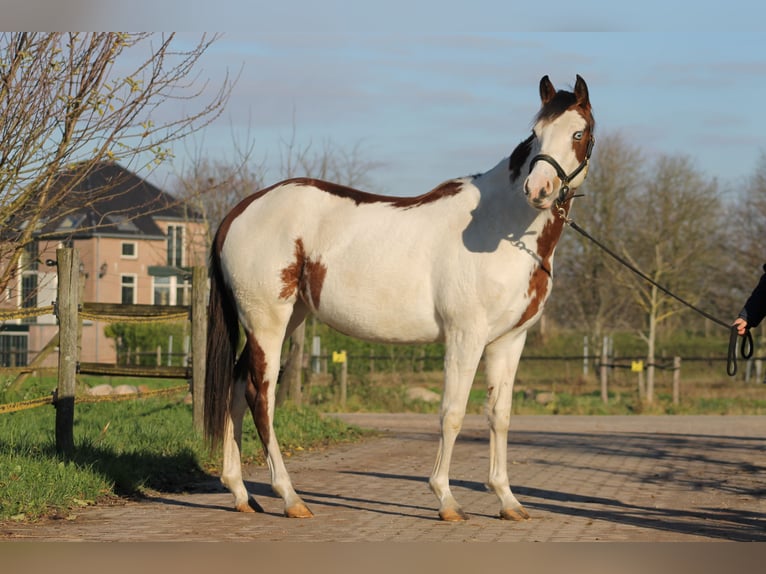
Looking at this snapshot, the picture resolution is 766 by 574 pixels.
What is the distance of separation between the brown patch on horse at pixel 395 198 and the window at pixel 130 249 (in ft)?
176

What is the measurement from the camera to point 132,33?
843 centimetres

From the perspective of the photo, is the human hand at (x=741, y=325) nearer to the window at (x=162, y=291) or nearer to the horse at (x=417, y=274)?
the horse at (x=417, y=274)

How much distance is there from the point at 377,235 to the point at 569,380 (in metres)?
26.1

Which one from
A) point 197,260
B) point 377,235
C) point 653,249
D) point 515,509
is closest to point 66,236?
point 377,235

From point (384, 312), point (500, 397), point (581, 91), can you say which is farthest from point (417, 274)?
point (581, 91)

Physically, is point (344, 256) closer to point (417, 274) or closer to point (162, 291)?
point (417, 274)

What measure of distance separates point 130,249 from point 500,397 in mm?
55072

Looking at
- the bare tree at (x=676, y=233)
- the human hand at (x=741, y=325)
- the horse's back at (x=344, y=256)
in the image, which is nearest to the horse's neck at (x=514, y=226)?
the horse's back at (x=344, y=256)

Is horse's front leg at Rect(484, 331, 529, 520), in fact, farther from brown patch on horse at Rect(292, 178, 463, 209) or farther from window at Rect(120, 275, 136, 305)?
window at Rect(120, 275, 136, 305)

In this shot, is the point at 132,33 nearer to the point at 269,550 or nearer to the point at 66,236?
the point at 66,236

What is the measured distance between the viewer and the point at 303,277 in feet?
26.1

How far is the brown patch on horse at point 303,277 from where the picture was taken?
25.7 feet

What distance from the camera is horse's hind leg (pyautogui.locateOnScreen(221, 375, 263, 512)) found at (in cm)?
801

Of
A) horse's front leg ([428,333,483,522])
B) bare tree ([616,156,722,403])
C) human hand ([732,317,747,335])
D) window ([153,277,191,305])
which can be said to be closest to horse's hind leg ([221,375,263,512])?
horse's front leg ([428,333,483,522])
